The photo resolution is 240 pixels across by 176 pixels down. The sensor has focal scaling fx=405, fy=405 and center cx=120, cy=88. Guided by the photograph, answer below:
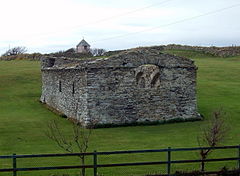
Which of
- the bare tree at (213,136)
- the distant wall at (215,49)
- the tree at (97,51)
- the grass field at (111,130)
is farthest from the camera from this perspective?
the tree at (97,51)

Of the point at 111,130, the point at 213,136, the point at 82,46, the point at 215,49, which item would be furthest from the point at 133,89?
the point at 82,46

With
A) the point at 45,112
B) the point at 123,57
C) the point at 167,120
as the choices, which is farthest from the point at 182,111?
the point at 45,112

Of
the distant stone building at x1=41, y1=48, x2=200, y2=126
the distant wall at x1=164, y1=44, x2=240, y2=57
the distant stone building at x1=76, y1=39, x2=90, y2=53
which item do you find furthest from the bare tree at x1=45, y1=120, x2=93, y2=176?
the distant stone building at x1=76, y1=39, x2=90, y2=53

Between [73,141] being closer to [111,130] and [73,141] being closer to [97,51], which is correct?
[111,130]

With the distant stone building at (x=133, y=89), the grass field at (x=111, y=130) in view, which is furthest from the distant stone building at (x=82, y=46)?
the distant stone building at (x=133, y=89)

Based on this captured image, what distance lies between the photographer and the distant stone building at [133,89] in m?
25.0

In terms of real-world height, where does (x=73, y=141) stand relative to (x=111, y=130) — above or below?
above

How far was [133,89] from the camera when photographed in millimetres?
25703

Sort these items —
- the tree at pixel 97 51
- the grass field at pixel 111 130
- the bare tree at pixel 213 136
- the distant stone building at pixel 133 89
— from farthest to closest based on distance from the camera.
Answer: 1. the tree at pixel 97 51
2. the distant stone building at pixel 133 89
3. the grass field at pixel 111 130
4. the bare tree at pixel 213 136

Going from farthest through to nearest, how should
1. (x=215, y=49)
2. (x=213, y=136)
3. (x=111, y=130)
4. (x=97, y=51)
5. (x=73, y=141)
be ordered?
(x=97, y=51) → (x=215, y=49) → (x=111, y=130) → (x=73, y=141) → (x=213, y=136)

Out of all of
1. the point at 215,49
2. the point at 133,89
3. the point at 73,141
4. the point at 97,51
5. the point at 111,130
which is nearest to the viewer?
→ the point at 73,141

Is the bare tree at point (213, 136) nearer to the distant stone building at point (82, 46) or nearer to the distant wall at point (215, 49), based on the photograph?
the distant wall at point (215, 49)

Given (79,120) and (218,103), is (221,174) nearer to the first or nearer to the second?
(79,120)

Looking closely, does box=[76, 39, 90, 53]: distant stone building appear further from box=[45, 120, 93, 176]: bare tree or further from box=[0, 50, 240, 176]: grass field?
box=[45, 120, 93, 176]: bare tree
